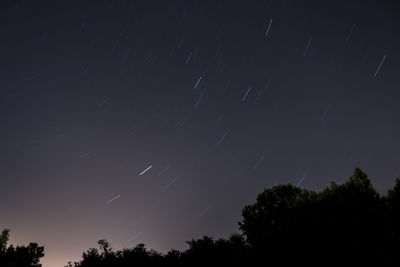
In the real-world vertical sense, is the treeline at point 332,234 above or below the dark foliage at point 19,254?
below

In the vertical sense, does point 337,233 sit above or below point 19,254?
below

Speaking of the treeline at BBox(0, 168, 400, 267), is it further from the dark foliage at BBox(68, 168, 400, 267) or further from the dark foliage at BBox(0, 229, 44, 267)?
the dark foliage at BBox(0, 229, 44, 267)

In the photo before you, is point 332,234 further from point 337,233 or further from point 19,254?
point 19,254

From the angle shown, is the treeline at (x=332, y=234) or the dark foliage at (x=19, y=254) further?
the dark foliage at (x=19, y=254)

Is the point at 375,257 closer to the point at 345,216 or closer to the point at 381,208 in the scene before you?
the point at 345,216

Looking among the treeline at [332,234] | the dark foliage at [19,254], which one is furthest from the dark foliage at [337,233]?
the dark foliage at [19,254]

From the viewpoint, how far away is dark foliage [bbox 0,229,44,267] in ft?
148

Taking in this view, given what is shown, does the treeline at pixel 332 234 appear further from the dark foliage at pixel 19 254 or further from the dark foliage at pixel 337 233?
the dark foliage at pixel 19 254

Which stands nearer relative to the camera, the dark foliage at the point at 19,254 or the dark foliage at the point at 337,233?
the dark foliage at the point at 337,233

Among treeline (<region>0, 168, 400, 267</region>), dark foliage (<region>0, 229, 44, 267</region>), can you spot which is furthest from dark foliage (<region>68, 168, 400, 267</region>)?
dark foliage (<region>0, 229, 44, 267</region>)

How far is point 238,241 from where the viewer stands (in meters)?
36.0

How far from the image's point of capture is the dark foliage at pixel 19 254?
4524 centimetres

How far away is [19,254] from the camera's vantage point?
47969 mm

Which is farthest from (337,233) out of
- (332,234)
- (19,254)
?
(19,254)
